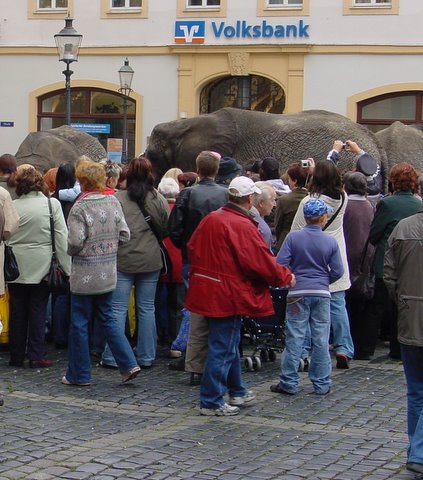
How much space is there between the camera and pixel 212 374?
26.5ft

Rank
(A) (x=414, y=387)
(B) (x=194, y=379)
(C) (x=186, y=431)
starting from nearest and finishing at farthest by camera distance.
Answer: (A) (x=414, y=387), (C) (x=186, y=431), (B) (x=194, y=379)

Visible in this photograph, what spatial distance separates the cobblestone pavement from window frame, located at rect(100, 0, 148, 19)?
25.7m

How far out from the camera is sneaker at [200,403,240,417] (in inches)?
321

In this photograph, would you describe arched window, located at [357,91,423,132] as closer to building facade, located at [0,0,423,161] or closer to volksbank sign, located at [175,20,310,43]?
building facade, located at [0,0,423,161]

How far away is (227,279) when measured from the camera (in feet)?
26.1

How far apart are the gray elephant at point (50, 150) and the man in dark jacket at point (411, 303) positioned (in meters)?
10.8

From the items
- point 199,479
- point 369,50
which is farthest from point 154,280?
point 369,50

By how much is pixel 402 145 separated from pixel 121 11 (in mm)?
18803

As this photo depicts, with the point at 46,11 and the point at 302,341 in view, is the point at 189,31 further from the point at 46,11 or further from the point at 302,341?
the point at 302,341

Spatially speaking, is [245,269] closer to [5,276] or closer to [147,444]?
[147,444]

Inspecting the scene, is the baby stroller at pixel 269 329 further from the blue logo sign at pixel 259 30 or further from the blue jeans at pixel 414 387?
the blue logo sign at pixel 259 30

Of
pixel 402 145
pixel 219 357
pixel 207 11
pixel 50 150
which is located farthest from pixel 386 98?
pixel 219 357

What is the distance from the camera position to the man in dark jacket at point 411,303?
6.49 m

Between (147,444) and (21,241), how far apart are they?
3.33 metres
